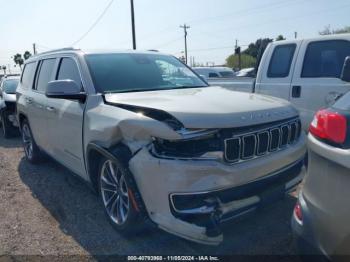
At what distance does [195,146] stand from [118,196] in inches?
44.2

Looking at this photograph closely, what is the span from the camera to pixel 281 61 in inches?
224

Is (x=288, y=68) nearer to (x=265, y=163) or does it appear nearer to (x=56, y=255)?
(x=265, y=163)

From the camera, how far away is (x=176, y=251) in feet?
10.3

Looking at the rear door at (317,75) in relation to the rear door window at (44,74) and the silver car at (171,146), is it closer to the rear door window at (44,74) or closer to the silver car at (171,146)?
the silver car at (171,146)

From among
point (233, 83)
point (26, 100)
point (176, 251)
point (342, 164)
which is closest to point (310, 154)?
point (342, 164)

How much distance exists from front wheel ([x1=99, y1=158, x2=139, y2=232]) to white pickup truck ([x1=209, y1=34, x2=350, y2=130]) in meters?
3.06

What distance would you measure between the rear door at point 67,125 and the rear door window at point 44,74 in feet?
1.25

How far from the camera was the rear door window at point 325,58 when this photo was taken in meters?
5.04

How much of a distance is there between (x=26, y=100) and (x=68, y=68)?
1.83 metres

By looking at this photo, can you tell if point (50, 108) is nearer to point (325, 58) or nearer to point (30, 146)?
point (30, 146)

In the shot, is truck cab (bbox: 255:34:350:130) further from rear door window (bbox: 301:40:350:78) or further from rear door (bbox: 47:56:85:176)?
rear door (bbox: 47:56:85:176)

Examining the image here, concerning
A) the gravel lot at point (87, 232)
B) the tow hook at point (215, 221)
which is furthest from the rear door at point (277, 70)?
the tow hook at point (215, 221)

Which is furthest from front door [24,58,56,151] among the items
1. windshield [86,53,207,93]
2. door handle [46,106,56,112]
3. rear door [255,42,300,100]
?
rear door [255,42,300,100]

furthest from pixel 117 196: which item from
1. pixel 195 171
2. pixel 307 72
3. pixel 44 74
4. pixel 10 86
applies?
pixel 10 86
